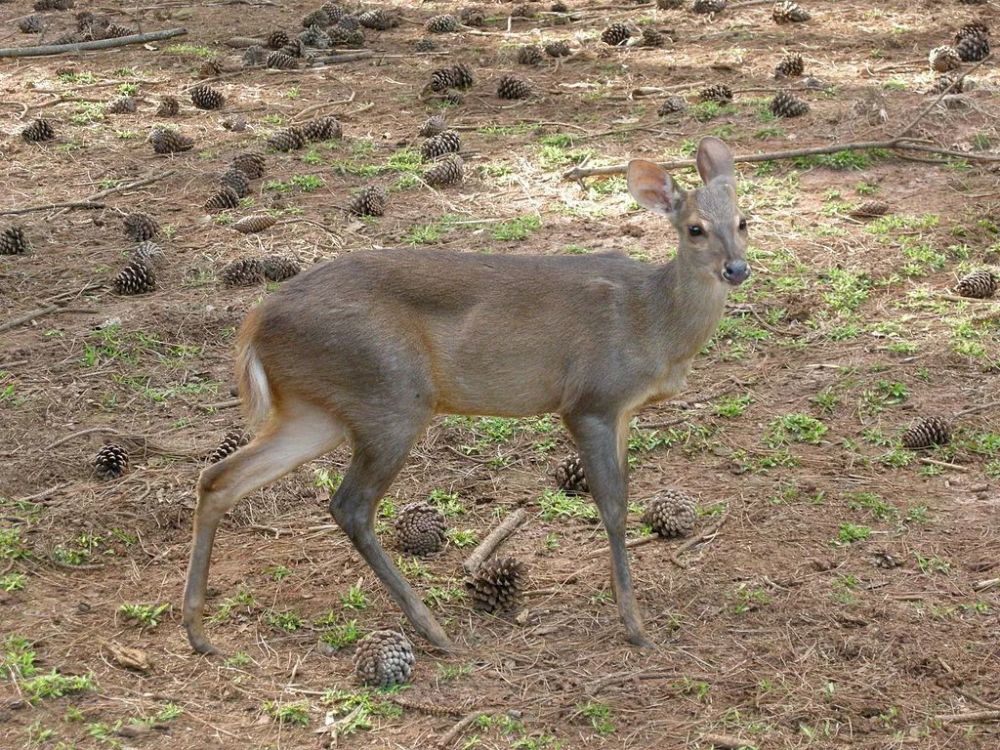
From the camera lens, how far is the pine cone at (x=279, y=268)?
24.2 ft

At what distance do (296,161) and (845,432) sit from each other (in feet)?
15.0

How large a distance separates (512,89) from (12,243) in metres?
3.91

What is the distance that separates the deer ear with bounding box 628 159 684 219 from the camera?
5074 millimetres

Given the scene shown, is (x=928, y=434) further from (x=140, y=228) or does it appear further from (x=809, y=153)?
(x=140, y=228)

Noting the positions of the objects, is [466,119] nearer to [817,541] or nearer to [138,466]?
[138,466]

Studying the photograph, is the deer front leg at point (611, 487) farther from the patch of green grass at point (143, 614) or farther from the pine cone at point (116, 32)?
the pine cone at point (116, 32)

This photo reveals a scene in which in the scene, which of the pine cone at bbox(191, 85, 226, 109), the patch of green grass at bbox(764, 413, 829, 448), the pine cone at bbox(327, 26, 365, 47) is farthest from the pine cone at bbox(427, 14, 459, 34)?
the patch of green grass at bbox(764, 413, 829, 448)

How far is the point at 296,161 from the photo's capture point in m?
9.10

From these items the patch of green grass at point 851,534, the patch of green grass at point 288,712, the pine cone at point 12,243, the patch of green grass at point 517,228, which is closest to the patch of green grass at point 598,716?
the patch of green grass at point 288,712

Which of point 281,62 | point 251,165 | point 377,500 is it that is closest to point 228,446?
point 377,500

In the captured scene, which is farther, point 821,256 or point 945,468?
point 821,256

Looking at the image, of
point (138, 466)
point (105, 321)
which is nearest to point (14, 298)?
point (105, 321)

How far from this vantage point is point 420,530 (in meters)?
5.23

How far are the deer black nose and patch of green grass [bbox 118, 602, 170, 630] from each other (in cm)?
230
